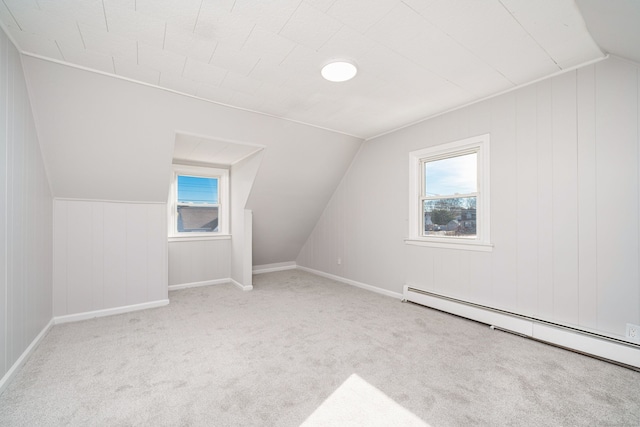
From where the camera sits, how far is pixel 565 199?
2432 millimetres

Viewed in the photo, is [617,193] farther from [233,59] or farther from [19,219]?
[19,219]

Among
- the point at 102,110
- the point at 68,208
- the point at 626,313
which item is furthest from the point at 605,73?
the point at 68,208

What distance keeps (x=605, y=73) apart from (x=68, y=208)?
17.0 ft

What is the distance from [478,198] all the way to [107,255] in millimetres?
4260

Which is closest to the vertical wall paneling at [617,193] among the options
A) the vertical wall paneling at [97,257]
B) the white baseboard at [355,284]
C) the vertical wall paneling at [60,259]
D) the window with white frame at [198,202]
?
the white baseboard at [355,284]

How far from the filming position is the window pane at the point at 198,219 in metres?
4.62

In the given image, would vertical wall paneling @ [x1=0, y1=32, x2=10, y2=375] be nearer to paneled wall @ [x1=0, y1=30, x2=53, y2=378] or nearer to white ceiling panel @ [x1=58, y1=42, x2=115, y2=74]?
paneled wall @ [x1=0, y1=30, x2=53, y2=378]

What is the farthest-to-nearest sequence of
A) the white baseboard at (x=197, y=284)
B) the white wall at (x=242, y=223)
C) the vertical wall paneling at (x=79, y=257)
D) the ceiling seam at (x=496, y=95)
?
the white baseboard at (x=197, y=284) < the white wall at (x=242, y=223) < the vertical wall paneling at (x=79, y=257) < the ceiling seam at (x=496, y=95)

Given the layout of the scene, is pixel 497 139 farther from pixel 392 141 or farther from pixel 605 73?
pixel 392 141

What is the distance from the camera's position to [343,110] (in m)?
3.18

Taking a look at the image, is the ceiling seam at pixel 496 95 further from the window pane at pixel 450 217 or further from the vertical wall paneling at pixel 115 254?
the vertical wall paneling at pixel 115 254

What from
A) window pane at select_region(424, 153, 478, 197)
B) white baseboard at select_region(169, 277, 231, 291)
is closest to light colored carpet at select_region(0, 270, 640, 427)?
white baseboard at select_region(169, 277, 231, 291)

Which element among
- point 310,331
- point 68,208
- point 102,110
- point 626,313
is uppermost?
point 102,110

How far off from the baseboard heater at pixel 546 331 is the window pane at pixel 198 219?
3591mm
